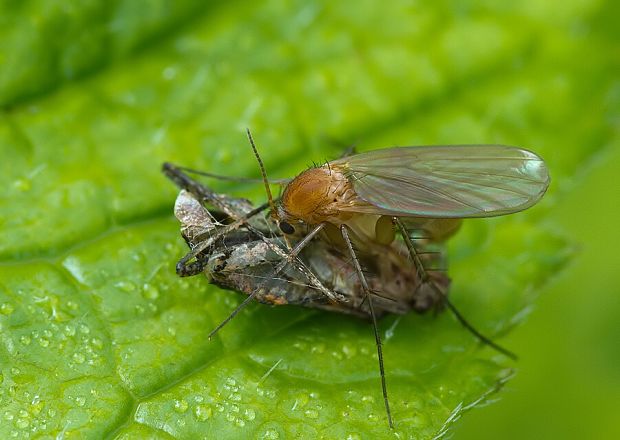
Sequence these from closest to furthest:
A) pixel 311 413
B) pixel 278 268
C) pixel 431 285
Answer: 1. pixel 311 413
2. pixel 278 268
3. pixel 431 285

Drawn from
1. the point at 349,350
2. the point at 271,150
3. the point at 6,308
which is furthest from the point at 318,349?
the point at 6,308

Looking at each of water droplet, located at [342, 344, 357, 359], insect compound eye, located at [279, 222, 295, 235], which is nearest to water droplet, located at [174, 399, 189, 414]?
water droplet, located at [342, 344, 357, 359]

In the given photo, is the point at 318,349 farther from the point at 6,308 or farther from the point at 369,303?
the point at 6,308

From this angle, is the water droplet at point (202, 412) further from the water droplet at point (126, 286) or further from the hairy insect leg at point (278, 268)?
the water droplet at point (126, 286)

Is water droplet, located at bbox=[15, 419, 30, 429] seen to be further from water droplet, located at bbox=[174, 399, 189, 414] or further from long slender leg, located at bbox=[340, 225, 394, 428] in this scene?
long slender leg, located at bbox=[340, 225, 394, 428]

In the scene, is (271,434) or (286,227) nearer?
(271,434)
